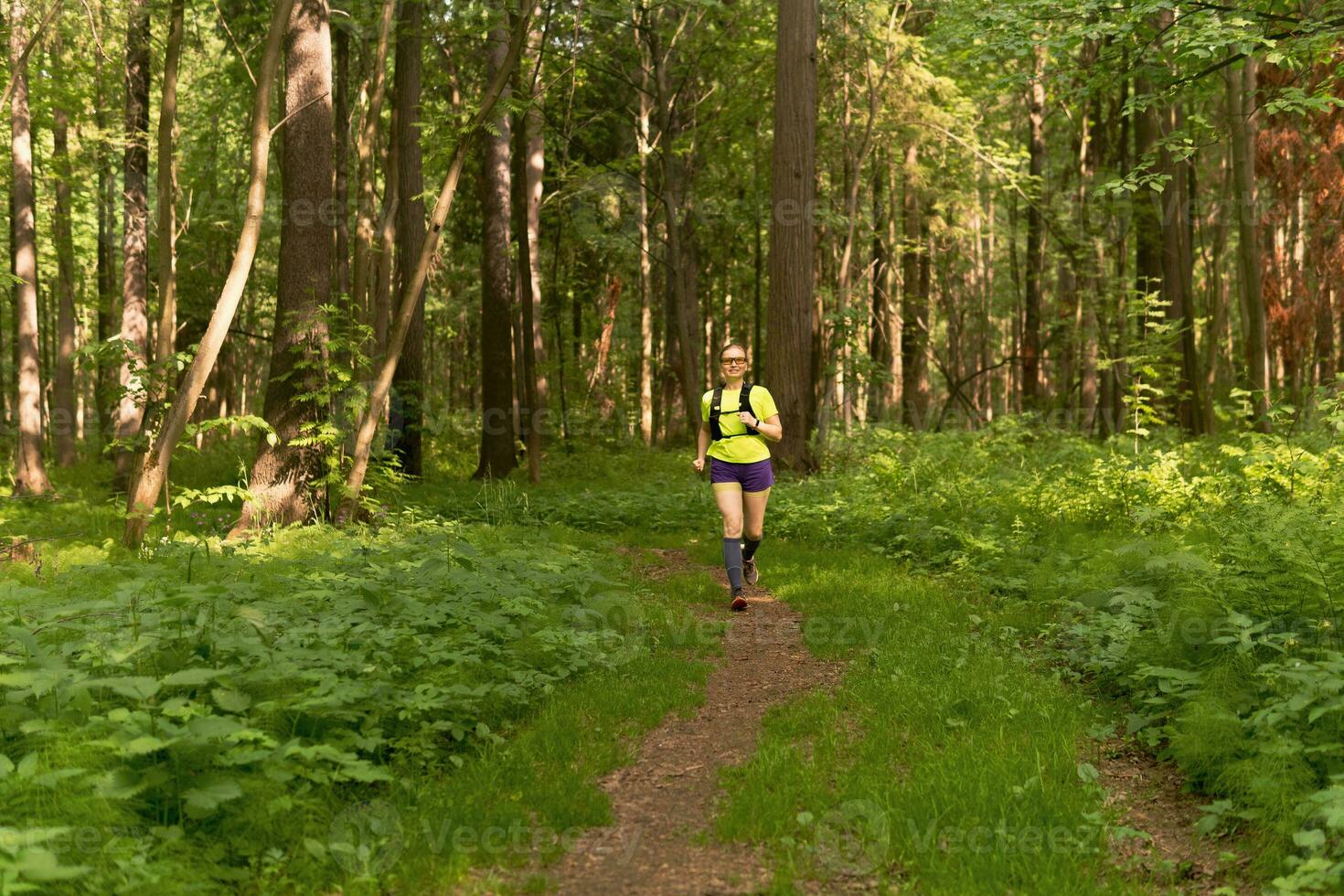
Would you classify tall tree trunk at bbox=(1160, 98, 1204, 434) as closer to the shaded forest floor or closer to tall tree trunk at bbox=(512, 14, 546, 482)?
the shaded forest floor

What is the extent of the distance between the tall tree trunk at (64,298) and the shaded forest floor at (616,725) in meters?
14.3

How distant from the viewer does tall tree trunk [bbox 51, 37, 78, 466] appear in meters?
19.8

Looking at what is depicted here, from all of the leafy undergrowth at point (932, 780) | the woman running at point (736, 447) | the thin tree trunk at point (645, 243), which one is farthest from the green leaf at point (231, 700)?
the thin tree trunk at point (645, 243)

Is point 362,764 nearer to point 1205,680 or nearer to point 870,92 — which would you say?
point 1205,680

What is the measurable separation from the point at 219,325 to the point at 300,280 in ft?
8.82

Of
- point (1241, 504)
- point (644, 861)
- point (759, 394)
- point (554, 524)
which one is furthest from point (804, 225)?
point (644, 861)

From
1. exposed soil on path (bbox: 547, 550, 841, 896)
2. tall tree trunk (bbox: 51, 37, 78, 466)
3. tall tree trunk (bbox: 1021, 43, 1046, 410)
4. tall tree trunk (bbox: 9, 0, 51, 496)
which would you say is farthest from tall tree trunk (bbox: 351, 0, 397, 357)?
tall tree trunk (bbox: 1021, 43, 1046, 410)

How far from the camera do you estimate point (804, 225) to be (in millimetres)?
15125

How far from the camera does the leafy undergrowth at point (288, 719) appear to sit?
3584mm

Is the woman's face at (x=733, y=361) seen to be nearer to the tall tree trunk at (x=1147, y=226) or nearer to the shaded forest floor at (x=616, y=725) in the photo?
the shaded forest floor at (x=616, y=725)

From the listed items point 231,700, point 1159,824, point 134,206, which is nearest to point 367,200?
point 134,206

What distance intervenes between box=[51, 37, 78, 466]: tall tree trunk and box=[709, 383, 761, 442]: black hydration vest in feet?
53.6

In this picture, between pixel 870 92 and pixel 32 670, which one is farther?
pixel 870 92

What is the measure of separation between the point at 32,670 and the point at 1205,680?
558cm
